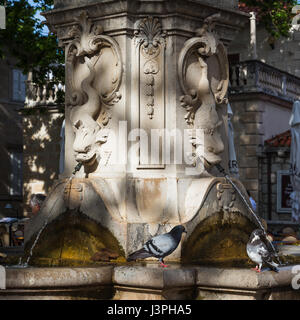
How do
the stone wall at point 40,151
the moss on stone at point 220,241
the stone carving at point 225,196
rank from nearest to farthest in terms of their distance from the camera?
1. the moss on stone at point 220,241
2. the stone carving at point 225,196
3. the stone wall at point 40,151

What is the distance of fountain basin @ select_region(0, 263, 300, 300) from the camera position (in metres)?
5.54

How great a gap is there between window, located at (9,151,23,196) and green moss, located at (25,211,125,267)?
22.9 metres

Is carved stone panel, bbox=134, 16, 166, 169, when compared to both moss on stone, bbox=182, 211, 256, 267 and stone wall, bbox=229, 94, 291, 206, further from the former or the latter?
stone wall, bbox=229, 94, 291, 206

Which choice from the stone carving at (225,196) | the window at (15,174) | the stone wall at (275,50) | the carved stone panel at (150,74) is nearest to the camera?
the stone carving at (225,196)

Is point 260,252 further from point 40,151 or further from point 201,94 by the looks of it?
point 40,151

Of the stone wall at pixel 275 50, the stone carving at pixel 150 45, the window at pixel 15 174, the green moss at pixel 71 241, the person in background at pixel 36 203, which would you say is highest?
the stone wall at pixel 275 50

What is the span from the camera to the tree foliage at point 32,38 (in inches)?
656

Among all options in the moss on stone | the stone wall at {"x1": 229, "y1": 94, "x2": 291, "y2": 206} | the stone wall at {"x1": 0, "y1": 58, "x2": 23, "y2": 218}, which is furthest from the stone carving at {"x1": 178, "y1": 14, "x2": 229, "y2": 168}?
the stone wall at {"x1": 0, "y1": 58, "x2": 23, "y2": 218}

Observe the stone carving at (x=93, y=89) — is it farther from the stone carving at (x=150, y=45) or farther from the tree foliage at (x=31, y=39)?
the tree foliage at (x=31, y=39)

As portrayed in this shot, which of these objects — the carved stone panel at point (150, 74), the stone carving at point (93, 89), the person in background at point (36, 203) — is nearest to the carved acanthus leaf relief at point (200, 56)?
the carved stone panel at point (150, 74)

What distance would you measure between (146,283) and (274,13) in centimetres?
1879

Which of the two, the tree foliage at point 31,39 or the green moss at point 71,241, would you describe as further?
the tree foliage at point 31,39

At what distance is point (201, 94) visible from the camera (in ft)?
23.9

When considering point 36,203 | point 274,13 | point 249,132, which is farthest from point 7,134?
point 36,203
